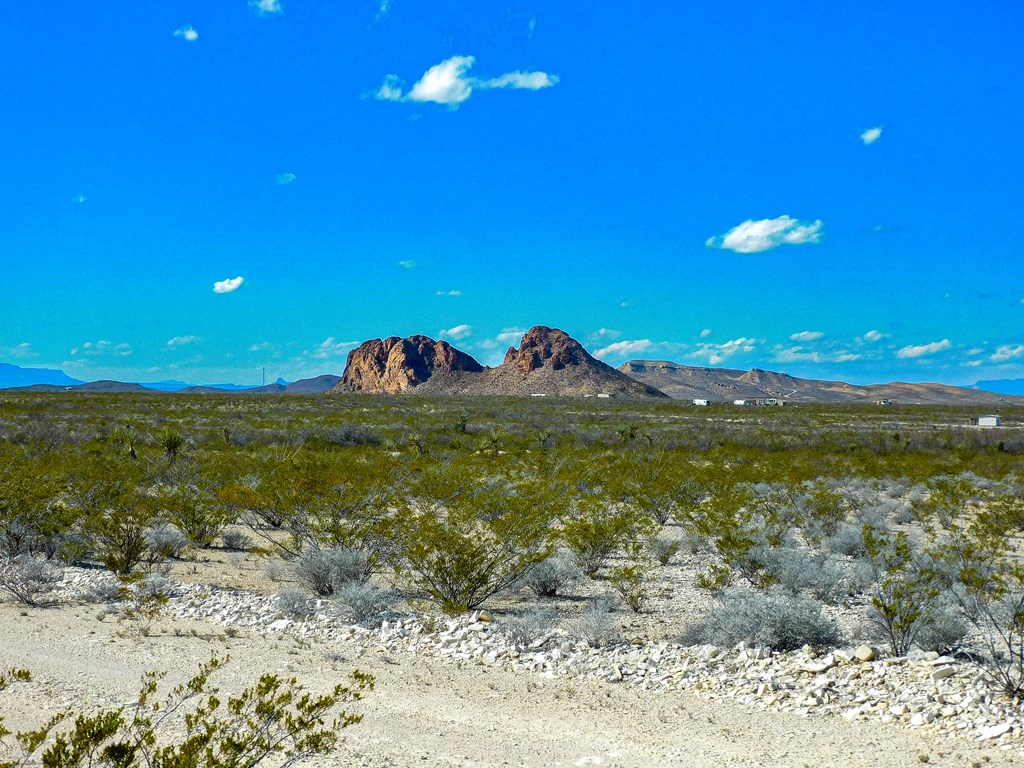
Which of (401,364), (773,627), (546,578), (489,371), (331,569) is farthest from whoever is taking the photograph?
(401,364)

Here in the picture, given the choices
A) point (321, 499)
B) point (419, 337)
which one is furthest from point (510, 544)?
point (419, 337)

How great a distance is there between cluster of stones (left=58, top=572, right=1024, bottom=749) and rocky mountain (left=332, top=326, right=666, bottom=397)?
126 m

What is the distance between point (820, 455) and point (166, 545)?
1029 inches

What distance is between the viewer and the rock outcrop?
172000 mm

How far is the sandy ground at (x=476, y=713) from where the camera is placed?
5746 mm

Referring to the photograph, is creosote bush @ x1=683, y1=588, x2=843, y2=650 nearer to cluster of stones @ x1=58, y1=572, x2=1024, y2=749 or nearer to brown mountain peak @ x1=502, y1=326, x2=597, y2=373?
cluster of stones @ x1=58, y1=572, x2=1024, y2=749

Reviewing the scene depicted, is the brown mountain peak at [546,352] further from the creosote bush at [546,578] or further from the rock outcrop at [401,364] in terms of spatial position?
the creosote bush at [546,578]

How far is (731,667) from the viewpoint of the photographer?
7434 millimetres

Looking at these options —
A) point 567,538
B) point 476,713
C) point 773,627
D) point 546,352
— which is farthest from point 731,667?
point 546,352

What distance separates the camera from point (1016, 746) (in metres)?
5.70

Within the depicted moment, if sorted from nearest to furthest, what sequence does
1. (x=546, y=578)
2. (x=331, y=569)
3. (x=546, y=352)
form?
(x=331, y=569)
(x=546, y=578)
(x=546, y=352)

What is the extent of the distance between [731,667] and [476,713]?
2.58 m

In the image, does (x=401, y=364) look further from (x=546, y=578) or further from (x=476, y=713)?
(x=476, y=713)

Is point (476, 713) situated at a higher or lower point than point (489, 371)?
lower
